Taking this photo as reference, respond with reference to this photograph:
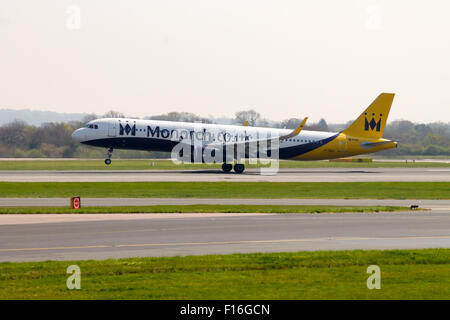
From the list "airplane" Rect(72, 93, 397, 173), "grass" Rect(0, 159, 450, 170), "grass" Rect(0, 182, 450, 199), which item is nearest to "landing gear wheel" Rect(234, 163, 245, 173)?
"airplane" Rect(72, 93, 397, 173)

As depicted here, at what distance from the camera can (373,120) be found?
2817 inches

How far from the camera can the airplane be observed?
60.6 m

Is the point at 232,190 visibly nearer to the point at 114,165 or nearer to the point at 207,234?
the point at 207,234

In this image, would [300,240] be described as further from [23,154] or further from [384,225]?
[23,154]

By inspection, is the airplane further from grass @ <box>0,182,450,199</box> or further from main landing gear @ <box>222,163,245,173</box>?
grass @ <box>0,182,450,199</box>

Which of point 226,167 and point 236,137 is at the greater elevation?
point 236,137

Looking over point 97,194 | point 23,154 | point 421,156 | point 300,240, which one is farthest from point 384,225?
point 421,156

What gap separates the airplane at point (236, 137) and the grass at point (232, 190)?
40.5 feet

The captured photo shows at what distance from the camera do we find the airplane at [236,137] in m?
60.6

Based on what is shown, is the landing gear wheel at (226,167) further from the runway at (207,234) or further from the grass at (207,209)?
the runway at (207,234)

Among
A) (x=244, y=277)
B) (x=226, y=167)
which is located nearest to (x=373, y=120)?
(x=226, y=167)

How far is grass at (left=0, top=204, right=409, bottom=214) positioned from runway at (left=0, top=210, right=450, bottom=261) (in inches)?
71.4

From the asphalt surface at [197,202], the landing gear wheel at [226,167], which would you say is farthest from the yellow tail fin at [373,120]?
the asphalt surface at [197,202]

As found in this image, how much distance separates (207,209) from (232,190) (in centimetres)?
1335
